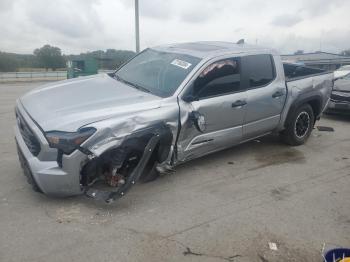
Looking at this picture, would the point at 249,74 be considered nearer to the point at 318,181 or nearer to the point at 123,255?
the point at 318,181

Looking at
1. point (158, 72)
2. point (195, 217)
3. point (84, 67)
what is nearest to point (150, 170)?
point (195, 217)

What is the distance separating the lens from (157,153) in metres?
4.19

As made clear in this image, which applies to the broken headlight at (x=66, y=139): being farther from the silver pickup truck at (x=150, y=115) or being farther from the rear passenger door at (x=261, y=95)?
the rear passenger door at (x=261, y=95)

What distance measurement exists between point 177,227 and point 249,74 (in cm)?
269

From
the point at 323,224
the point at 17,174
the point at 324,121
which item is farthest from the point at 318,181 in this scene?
the point at 324,121

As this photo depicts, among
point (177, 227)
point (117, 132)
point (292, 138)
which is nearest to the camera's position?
point (177, 227)

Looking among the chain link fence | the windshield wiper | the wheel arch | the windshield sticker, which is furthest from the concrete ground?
the chain link fence

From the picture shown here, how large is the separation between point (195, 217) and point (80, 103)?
1.75 meters

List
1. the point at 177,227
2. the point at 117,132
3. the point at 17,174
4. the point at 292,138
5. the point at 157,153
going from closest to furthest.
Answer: the point at 177,227, the point at 117,132, the point at 157,153, the point at 17,174, the point at 292,138

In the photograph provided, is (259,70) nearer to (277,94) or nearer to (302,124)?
(277,94)

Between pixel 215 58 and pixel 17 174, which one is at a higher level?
pixel 215 58

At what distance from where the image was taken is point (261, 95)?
→ 532cm

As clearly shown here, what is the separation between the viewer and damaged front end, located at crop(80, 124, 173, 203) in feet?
12.3

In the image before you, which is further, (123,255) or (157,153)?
(157,153)
